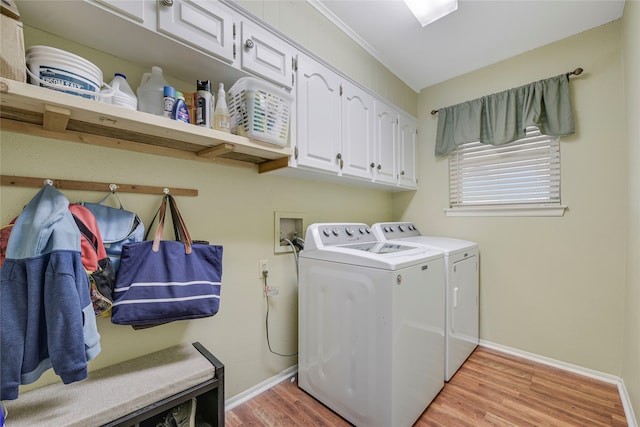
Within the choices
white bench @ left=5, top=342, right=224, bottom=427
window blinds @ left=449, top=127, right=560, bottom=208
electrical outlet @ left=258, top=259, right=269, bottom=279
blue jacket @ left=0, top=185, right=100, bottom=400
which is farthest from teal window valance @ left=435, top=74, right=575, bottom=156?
blue jacket @ left=0, top=185, right=100, bottom=400

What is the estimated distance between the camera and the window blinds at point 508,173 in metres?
A: 2.11

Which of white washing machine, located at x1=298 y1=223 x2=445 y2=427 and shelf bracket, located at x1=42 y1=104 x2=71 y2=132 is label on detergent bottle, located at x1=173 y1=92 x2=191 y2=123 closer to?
shelf bracket, located at x1=42 y1=104 x2=71 y2=132

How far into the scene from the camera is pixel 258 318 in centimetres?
171

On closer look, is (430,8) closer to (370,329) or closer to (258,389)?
(370,329)

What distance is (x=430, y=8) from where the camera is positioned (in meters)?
1.65

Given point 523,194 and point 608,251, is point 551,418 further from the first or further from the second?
point 523,194

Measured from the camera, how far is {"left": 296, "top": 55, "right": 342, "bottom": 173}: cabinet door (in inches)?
61.2

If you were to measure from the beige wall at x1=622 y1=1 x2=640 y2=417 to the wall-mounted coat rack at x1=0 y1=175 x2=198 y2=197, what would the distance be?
2.40m

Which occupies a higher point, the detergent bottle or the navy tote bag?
the detergent bottle

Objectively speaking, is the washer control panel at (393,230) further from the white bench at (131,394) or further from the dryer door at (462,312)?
the white bench at (131,394)

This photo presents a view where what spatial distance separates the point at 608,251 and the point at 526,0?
179 centimetres

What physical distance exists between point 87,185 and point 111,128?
27 centimetres

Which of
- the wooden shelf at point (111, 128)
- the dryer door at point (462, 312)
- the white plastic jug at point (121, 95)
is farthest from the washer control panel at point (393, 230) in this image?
the white plastic jug at point (121, 95)

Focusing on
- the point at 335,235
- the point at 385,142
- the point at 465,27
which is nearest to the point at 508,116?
the point at 465,27
